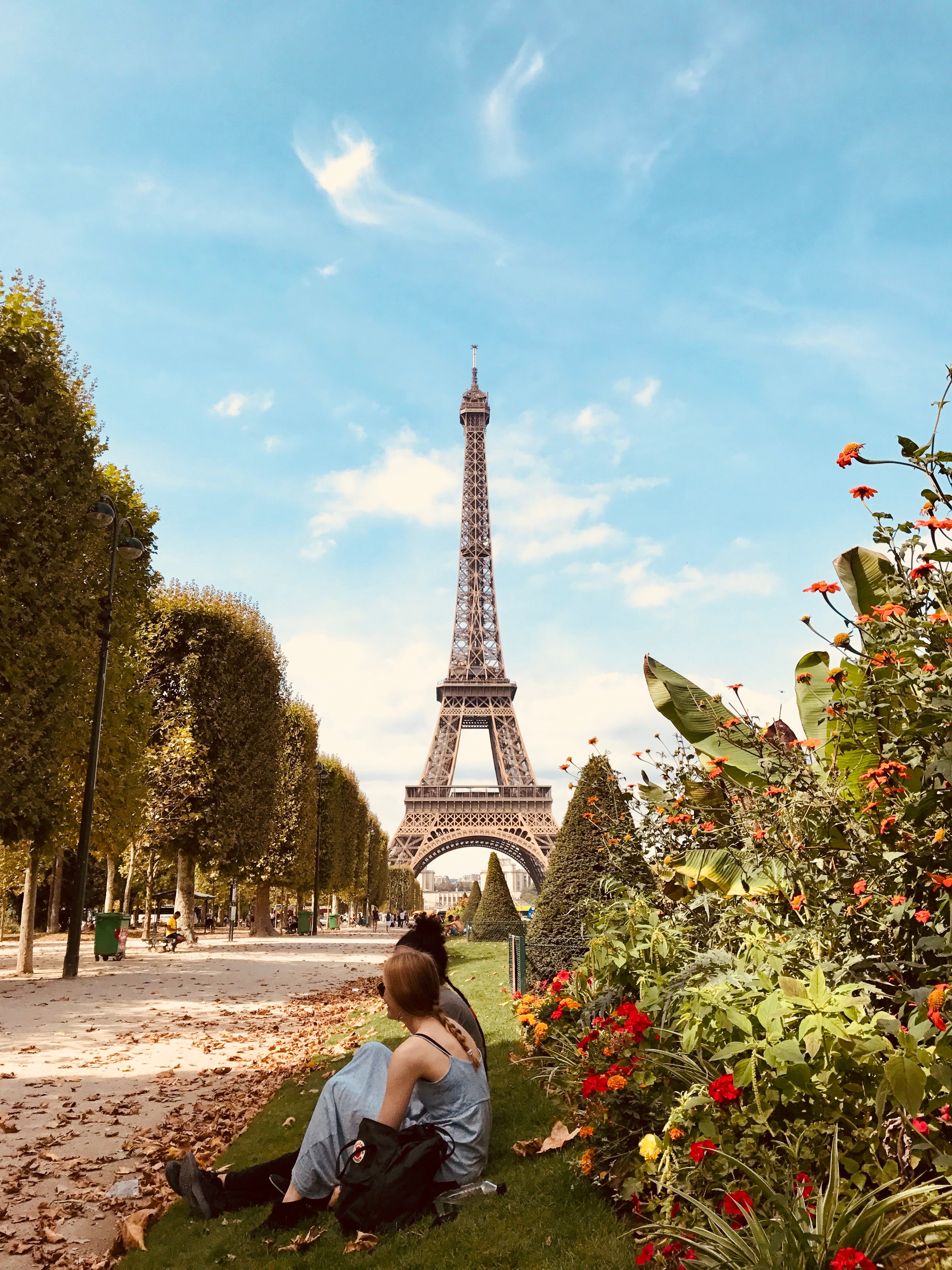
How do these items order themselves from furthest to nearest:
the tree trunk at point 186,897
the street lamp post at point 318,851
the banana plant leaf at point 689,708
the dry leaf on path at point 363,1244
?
Answer: the street lamp post at point 318,851 < the tree trunk at point 186,897 < the banana plant leaf at point 689,708 < the dry leaf on path at point 363,1244

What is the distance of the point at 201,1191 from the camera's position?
177 inches

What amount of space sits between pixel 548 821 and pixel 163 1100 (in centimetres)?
4966

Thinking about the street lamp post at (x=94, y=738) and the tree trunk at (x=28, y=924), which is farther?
Result: the tree trunk at (x=28, y=924)

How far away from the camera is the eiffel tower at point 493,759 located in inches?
2186

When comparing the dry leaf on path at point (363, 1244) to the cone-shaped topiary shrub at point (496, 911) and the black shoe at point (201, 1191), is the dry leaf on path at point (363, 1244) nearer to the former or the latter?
the black shoe at point (201, 1191)

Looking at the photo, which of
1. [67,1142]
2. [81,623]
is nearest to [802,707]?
[67,1142]

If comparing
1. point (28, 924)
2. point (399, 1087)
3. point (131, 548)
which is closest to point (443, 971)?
point (399, 1087)

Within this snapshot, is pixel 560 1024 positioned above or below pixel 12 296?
below

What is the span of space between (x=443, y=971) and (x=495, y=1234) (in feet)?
5.88

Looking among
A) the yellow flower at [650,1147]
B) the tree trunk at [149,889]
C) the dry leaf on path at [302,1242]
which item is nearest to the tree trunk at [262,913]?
the tree trunk at [149,889]

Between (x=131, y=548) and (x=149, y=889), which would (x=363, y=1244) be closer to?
(x=131, y=548)

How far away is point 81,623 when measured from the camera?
17.6 meters

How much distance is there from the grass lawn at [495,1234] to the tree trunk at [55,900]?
3313 cm

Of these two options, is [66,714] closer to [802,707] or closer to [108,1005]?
[108,1005]
